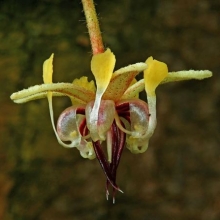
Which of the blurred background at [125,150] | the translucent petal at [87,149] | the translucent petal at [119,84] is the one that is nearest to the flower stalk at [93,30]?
the translucent petal at [119,84]

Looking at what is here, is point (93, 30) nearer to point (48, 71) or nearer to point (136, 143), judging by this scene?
point (48, 71)

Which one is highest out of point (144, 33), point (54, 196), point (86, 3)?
point (144, 33)

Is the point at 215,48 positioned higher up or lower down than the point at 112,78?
higher up

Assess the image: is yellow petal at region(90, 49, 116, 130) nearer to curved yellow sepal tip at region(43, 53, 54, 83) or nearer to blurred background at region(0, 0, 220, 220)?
curved yellow sepal tip at region(43, 53, 54, 83)

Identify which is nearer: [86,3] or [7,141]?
[86,3]

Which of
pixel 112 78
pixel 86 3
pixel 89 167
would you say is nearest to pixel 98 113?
pixel 112 78

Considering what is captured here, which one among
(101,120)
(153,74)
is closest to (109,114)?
(101,120)

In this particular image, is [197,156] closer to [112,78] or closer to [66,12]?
[66,12]
